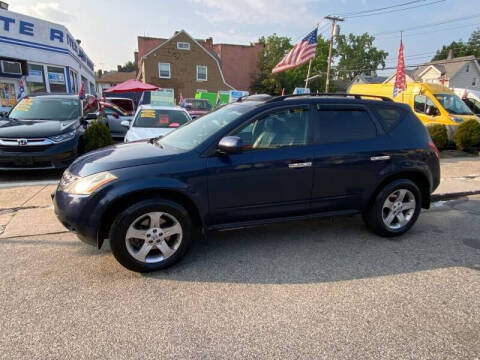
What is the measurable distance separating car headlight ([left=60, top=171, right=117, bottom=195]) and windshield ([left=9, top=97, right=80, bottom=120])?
524 cm

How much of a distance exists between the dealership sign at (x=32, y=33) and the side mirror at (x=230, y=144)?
50.7 feet

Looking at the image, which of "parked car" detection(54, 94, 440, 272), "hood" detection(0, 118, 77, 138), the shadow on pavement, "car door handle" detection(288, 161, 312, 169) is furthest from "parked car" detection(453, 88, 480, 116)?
"hood" detection(0, 118, 77, 138)

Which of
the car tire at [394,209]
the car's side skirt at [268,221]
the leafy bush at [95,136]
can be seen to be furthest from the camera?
the leafy bush at [95,136]

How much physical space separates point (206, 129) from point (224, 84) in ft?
113

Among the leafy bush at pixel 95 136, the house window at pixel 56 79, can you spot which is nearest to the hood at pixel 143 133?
the leafy bush at pixel 95 136

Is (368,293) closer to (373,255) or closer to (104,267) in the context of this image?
(373,255)

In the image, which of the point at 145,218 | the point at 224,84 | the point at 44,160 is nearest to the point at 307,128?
the point at 145,218

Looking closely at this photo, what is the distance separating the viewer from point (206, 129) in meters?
3.71

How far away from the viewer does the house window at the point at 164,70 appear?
112 ft

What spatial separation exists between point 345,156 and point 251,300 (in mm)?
2007

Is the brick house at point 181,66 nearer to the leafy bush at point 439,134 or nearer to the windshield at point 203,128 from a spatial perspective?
the leafy bush at point 439,134

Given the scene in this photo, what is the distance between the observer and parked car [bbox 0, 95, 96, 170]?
241 inches

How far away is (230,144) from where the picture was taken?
317 cm

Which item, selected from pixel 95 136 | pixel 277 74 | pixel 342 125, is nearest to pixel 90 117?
pixel 95 136
